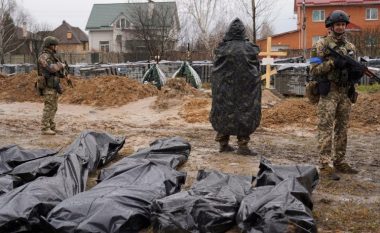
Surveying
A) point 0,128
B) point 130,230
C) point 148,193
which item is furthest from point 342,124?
point 0,128

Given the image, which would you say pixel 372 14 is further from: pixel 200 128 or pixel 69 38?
pixel 200 128

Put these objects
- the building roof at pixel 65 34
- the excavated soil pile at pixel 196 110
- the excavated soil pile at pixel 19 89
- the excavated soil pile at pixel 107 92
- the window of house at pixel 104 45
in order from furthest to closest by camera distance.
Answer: the building roof at pixel 65 34, the window of house at pixel 104 45, the excavated soil pile at pixel 19 89, the excavated soil pile at pixel 107 92, the excavated soil pile at pixel 196 110

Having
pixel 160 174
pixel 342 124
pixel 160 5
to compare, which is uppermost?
pixel 160 5

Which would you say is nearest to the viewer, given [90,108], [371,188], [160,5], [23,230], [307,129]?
[23,230]

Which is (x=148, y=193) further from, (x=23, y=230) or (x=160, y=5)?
(x=160, y=5)

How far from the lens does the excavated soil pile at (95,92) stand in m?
14.1

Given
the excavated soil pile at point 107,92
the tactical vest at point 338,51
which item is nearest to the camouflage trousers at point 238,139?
the tactical vest at point 338,51

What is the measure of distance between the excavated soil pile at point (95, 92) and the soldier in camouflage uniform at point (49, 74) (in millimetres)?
4726

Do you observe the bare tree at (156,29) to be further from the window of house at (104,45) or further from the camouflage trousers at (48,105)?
the camouflage trousers at (48,105)

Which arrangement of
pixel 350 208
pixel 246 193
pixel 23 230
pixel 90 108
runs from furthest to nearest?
pixel 90 108
pixel 350 208
pixel 246 193
pixel 23 230

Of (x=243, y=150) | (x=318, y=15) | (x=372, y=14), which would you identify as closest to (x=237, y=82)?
(x=243, y=150)

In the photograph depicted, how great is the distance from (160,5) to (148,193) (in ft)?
104

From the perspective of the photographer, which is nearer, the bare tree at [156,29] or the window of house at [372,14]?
the bare tree at [156,29]

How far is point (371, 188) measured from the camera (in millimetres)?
5312
